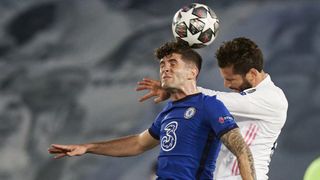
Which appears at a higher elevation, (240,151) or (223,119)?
(223,119)

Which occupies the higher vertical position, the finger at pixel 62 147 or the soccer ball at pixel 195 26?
the soccer ball at pixel 195 26

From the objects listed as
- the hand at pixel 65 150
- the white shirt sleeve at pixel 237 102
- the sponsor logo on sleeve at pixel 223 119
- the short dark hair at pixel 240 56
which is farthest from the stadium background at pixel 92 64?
the sponsor logo on sleeve at pixel 223 119

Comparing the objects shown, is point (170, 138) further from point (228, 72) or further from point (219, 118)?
point (228, 72)

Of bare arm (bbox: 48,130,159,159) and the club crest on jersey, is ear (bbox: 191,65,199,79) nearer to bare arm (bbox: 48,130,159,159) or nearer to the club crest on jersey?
the club crest on jersey

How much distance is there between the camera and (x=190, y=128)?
3678 mm

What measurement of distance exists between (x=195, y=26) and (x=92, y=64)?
17.3ft

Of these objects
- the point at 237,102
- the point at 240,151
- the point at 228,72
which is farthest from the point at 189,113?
the point at 228,72

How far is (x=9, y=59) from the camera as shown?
30.9ft

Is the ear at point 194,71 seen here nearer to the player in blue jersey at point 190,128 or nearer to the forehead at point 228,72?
the player in blue jersey at point 190,128

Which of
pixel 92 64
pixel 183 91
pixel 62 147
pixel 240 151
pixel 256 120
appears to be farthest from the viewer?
pixel 92 64

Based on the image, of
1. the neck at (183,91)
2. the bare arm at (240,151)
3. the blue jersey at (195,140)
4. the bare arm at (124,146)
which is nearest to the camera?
the bare arm at (240,151)

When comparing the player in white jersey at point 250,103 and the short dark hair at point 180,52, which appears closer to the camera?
the short dark hair at point 180,52

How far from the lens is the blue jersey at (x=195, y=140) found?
3627mm

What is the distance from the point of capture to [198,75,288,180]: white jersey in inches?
160
